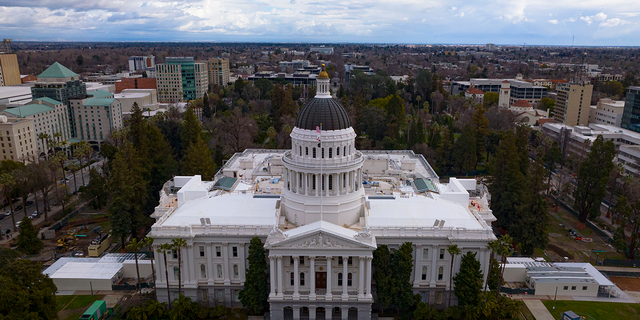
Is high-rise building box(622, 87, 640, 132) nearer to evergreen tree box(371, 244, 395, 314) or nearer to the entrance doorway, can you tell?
evergreen tree box(371, 244, 395, 314)

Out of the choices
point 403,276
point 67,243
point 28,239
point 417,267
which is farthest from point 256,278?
point 28,239

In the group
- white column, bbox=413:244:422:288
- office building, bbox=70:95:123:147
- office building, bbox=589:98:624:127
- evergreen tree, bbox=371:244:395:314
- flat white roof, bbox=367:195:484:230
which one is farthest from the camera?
office building, bbox=70:95:123:147

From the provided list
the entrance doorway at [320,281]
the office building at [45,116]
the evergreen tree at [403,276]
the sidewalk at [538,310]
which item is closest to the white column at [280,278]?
the entrance doorway at [320,281]

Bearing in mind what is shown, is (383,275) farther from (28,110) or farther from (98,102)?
(98,102)

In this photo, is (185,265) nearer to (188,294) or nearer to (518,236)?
(188,294)

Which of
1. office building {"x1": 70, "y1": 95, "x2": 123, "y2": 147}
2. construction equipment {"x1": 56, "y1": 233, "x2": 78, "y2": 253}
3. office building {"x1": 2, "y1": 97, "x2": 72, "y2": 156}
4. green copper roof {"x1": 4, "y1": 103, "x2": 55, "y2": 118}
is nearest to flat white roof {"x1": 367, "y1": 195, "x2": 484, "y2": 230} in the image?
construction equipment {"x1": 56, "y1": 233, "x2": 78, "y2": 253}

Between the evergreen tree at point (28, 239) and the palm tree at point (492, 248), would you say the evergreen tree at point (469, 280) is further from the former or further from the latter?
the evergreen tree at point (28, 239)
